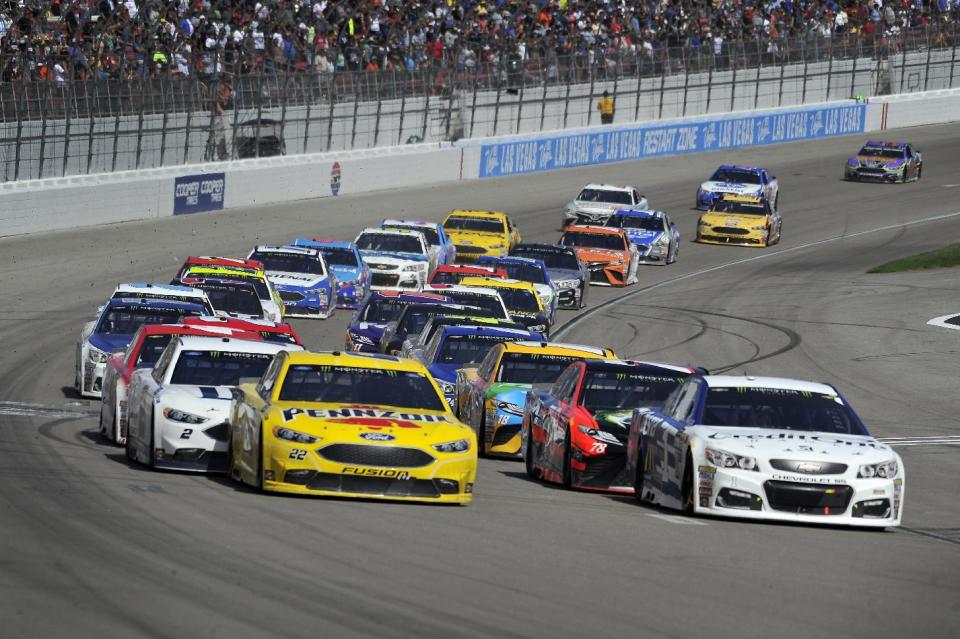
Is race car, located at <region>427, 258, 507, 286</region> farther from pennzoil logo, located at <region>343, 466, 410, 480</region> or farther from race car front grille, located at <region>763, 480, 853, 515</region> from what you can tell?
race car front grille, located at <region>763, 480, 853, 515</region>

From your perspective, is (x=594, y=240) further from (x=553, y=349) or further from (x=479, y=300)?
(x=553, y=349)

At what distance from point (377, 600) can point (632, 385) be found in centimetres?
776

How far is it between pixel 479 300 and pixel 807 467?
13540 mm

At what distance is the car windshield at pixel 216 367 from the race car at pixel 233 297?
10418 millimetres

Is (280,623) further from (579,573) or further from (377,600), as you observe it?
(579,573)

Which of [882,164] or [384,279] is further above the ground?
[882,164]

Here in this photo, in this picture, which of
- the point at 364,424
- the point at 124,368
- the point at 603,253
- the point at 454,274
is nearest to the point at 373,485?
the point at 364,424

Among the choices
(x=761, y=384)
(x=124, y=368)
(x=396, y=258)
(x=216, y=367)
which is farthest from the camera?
(x=396, y=258)

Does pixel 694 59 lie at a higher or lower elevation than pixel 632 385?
higher

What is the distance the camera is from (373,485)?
1239 cm

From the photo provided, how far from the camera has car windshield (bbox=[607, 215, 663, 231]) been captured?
41000 mm

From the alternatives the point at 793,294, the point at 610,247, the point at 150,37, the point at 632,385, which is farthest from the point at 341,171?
the point at 632,385

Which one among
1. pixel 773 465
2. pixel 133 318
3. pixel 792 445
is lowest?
pixel 133 318

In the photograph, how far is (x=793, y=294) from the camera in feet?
121
